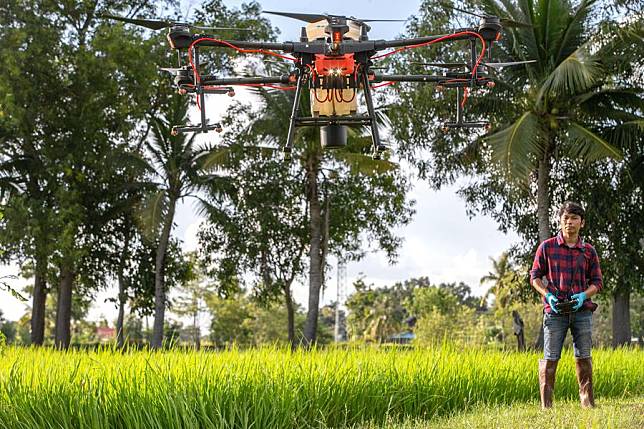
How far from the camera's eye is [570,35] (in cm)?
1648

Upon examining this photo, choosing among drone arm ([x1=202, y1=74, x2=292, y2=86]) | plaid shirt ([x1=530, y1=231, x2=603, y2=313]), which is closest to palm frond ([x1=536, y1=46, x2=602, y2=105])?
plaid shirt ([x1=530, y1=231, x2=603, y2=313])

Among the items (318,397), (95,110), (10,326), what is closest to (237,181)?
(95,110)

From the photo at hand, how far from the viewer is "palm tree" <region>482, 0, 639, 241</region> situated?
51.3ft

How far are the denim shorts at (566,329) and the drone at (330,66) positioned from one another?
1.67 metres

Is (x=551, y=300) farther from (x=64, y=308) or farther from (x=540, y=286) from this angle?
(x=64, y=308)

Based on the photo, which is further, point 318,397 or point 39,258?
point 39,258

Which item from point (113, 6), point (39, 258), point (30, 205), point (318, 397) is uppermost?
point (113, 6)

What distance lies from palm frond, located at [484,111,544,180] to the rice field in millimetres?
5820

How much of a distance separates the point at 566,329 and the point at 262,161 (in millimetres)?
15837

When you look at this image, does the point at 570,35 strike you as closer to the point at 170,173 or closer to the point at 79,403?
the point at 170,173

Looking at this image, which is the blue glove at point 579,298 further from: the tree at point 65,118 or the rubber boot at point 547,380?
the tree at point 65,118

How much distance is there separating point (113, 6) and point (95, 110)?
10.4 feet

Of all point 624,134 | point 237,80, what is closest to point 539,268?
point 237,80

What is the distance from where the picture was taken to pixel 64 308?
2131 cm
